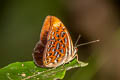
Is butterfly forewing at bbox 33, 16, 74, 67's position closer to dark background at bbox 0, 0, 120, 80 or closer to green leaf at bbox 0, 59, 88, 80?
green leaf at bbox 0, 59, 88, 80

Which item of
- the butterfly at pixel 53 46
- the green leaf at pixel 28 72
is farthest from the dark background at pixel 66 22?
the green leaf at pixel 28 72

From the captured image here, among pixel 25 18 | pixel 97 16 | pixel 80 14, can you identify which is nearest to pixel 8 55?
pixel 25 18

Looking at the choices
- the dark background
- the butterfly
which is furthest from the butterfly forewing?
the dark background

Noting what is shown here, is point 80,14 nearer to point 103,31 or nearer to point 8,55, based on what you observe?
point 103,31

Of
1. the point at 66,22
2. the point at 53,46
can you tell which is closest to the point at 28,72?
the point at 53,46

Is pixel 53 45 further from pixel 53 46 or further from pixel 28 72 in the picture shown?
pixel 28 72

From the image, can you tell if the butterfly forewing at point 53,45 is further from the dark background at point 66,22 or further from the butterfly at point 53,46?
the dark background at point 66,22
